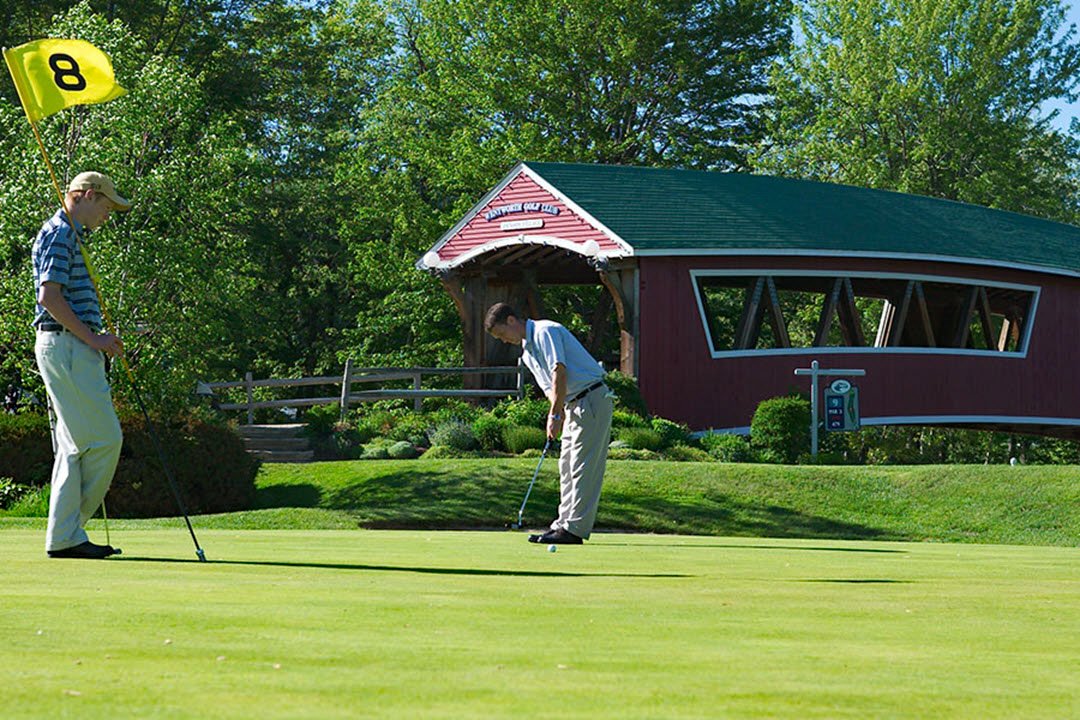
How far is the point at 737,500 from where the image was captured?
60.6ft

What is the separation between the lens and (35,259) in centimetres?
835

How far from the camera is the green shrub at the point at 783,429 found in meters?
24.5

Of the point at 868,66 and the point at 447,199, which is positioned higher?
the point at 868,66

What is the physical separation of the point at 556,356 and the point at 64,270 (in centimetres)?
330

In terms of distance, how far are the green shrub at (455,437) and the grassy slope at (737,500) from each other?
3270 mm

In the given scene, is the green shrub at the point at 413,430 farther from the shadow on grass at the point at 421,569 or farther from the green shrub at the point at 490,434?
the shadow on grass at the point at 421,569

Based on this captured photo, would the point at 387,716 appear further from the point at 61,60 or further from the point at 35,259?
the point at 61,60

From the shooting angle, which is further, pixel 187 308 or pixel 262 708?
pixel 187 308

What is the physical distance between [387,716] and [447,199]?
40.8 m

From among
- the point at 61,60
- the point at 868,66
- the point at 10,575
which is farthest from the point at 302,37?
the point at 10,575

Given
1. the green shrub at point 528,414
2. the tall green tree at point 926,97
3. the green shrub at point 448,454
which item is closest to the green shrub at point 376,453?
the green shrub at point 448,454

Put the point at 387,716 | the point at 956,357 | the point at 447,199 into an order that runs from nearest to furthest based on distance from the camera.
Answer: the point at 387,716
the point at 956,357
the point at 447,199

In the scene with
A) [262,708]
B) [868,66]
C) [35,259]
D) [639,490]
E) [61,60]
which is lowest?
[639,490]

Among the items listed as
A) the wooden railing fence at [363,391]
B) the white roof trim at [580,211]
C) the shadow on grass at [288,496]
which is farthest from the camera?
the wooden railing fence at [363,391]
